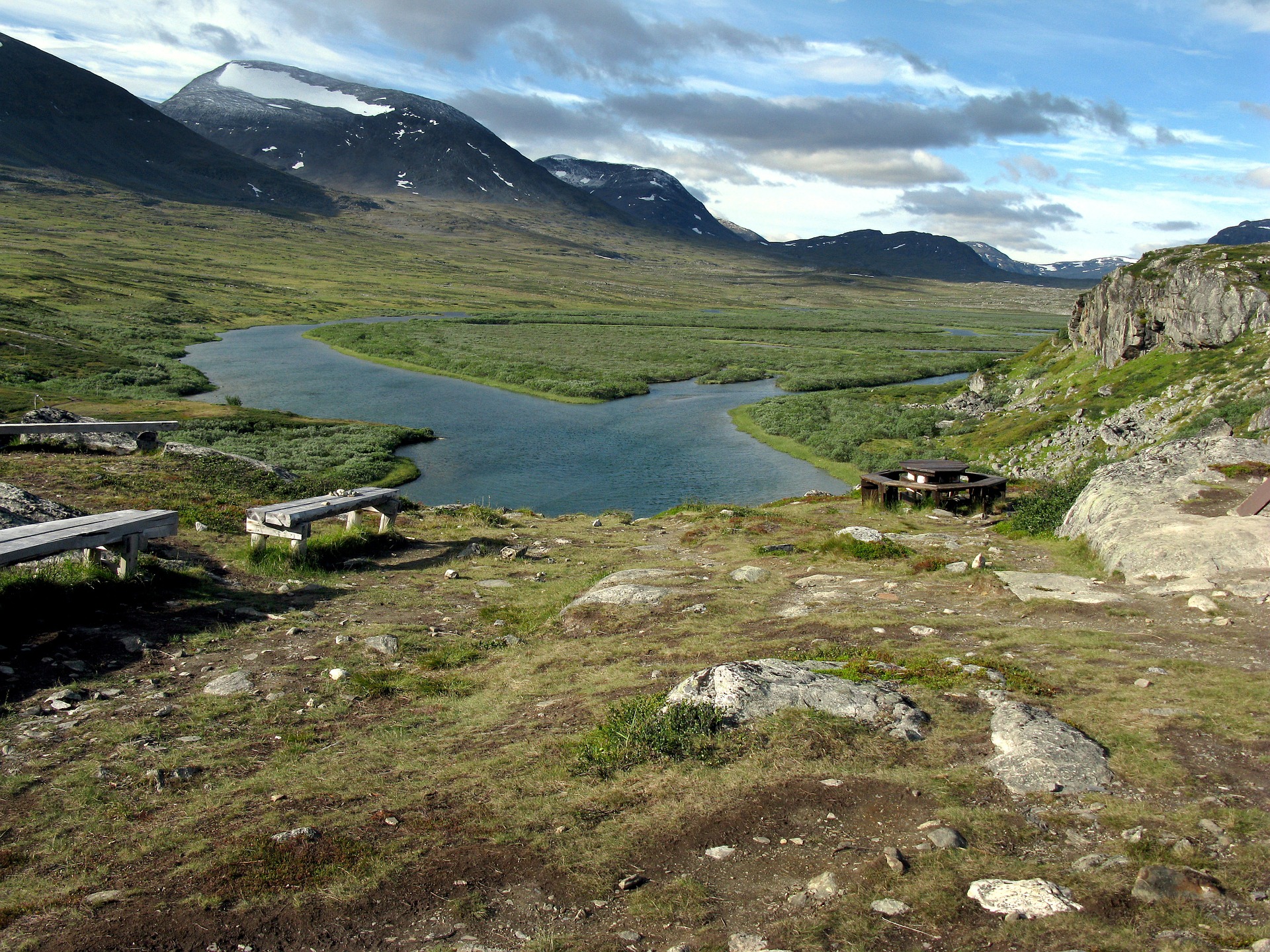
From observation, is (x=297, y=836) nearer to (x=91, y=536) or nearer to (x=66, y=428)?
(x=91, y=536)

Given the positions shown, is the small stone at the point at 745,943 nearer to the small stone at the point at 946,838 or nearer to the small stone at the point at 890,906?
the small stone at the point at 890,906

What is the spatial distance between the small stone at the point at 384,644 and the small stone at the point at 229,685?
→ 6.18ft

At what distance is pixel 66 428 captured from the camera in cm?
2891

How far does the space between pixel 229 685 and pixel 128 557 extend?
16.0 ft

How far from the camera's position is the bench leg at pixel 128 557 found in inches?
563

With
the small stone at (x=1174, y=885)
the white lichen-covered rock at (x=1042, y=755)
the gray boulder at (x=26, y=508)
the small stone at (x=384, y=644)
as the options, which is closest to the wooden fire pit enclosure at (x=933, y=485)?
the white lichen-covered rock at (x=1042, y=755)

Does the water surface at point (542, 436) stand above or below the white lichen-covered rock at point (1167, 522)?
below

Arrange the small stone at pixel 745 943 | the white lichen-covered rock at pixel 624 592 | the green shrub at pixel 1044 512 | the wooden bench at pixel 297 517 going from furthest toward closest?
1. the green shrub at pixel 1044 512
2. the wooden bench at pixel 297 517
3. the white lichen-covered rock at pixel 624 592
4. the small stone at pixel 745 943

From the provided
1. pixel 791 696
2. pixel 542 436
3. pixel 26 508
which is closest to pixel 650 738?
pixel 791 696

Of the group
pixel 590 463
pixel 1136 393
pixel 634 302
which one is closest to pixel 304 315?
pixel 634 302

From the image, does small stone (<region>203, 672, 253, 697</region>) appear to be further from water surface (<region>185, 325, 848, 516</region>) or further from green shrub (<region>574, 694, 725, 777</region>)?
water surface (<region>185, 325, 848, 516</region>)

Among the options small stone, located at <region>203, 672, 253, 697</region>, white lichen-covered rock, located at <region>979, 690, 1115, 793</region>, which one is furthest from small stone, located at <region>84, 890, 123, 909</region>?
white lichen-covered rock, located at <region>979, 690, 1115, 793</region>

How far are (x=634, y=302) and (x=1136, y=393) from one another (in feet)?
527

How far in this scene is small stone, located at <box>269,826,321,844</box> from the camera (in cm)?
717
